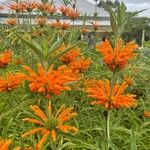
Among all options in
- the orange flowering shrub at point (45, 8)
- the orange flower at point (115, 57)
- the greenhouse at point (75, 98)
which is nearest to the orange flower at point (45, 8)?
the orange flowering shrub at point (45, 8)

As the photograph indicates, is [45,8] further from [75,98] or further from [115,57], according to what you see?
[115,57]

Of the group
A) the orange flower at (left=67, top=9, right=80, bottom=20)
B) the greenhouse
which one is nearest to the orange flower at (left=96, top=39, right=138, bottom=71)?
the greenhouse

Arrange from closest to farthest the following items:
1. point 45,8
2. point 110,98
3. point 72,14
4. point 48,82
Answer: point 48,82 → point 110,98 → point 45,8 → point 72,14

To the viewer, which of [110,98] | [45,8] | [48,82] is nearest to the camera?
[48,82]

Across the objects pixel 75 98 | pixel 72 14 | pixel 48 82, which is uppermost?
pixel 72 14

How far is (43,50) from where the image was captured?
6.31ft

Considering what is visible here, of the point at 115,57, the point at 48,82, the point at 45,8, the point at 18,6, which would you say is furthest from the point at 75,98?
the point at 18,6

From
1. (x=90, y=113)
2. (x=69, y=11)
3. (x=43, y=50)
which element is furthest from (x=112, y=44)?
(x=69, y=11)

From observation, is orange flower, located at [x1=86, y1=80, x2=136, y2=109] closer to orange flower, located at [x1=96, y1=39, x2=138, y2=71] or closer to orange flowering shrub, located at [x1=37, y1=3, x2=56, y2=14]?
orange flower, located at [x1=96, y1=39, x2=138, y2=71]

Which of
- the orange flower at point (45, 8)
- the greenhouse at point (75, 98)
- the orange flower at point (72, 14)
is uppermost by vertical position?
the orange flower at point (45, 8)

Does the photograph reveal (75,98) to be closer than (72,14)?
Yes

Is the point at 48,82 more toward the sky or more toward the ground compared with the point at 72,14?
more toward the ground

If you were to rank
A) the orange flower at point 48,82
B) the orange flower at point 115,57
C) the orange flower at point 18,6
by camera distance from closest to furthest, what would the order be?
the orange flower at point 48,82, the orange flower at point 115,57, the orange flower at point 18,6

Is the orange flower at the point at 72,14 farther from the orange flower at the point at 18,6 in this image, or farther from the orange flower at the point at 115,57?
the orange flower at the point at 115,57
